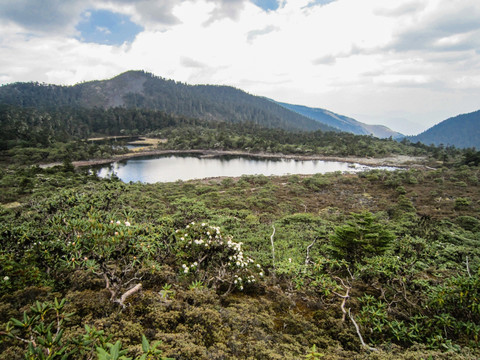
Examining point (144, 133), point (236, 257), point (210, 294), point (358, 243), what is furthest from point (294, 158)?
point (144, 133)

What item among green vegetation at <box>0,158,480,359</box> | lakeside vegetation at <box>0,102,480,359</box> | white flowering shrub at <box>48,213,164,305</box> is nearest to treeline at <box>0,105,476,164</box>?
lakeside vegetation at <box>0,102,480,359</box>

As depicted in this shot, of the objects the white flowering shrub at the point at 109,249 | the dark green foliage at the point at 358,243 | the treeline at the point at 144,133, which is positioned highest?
the treeline at the point at 144,133

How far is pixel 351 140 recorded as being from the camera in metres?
84.8

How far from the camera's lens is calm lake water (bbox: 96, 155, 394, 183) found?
50.0 meters

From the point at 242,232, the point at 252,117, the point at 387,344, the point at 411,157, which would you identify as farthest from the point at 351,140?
the point at 252,117

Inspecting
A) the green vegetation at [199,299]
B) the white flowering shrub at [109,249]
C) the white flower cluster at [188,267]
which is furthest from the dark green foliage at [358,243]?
the white flowering shrub at [109,249]

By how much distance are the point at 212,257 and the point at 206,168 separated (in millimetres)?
52542

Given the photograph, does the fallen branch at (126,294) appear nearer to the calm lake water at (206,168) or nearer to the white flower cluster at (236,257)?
the white flower cluster at (236,257)

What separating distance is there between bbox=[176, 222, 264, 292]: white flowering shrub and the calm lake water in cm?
4130

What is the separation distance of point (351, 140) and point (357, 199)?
66530 millimetres

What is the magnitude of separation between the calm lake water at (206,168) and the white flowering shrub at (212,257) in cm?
4130

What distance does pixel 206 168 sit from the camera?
57.9m

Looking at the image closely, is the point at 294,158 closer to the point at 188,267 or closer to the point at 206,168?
the point at 206,168

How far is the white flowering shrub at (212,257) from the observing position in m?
5.88
